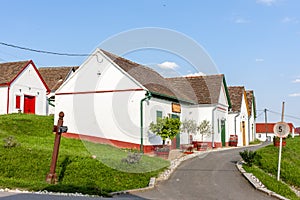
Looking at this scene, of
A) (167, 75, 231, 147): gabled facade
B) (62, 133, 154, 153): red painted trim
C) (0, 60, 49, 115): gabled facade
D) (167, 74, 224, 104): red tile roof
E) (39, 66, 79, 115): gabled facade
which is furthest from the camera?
(39, 66, 79, 115): gabled facade

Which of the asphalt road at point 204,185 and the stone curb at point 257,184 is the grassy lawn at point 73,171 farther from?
the stone curb at point 257,184

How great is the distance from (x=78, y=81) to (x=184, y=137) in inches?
337

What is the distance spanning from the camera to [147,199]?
10258 millimetres

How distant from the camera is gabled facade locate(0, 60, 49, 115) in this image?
28.5 m

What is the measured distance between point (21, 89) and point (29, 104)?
1899mm

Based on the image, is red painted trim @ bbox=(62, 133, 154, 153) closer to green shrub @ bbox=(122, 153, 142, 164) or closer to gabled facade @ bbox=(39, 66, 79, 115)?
green shrub @ bbox=(122, 153, 142, 164)

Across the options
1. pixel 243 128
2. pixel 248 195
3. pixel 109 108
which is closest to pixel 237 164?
pixel 248 195

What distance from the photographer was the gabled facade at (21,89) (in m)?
28.5

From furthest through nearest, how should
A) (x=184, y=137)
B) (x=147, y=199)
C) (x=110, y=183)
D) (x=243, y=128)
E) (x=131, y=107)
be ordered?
(x=243, y=128)
(x=184, y=137)
(x=131, y=107)
(x=110, y=183)
(x=147, y=199)

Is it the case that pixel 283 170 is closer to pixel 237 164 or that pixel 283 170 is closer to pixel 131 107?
pixel 237 164

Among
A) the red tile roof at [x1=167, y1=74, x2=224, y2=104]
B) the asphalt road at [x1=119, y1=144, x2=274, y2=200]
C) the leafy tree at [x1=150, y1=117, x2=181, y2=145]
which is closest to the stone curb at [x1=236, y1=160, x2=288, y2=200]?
the asphalt road at [x1=119, y1=144, x2=274, y2=200]

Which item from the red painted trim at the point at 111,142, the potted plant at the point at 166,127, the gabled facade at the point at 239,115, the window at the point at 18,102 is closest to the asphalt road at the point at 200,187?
the potted plant at the point at 166,127

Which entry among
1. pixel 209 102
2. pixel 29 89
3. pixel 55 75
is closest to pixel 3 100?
pixel 29 89

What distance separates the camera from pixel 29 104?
30.9 meters
